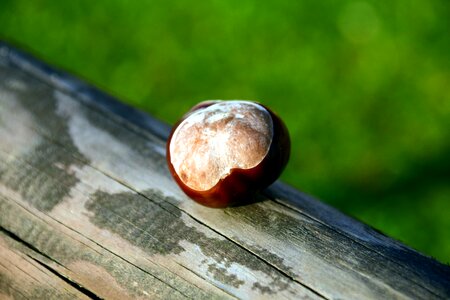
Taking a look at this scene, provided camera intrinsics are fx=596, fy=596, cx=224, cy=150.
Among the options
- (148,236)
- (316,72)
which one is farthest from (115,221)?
(316,72)

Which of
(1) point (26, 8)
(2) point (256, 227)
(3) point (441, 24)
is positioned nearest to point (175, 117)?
(1) point (26, 8)

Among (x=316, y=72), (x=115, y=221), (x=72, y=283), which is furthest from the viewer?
(x=316, y=72)

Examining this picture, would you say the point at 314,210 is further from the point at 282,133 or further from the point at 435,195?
the point at 435,195

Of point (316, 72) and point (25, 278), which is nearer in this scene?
point (25, 278)

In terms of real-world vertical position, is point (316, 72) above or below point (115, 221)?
above

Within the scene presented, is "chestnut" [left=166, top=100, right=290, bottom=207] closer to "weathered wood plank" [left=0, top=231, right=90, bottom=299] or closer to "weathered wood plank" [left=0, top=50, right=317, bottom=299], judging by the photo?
"weathered wood plank" [left=0, top=50, right=317, bottom=299]

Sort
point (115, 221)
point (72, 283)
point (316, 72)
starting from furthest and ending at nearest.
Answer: point (316, 72) → point (115, 221) → point (72, 283)

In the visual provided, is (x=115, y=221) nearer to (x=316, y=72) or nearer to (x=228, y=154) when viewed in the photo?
(x=228, y=154)
